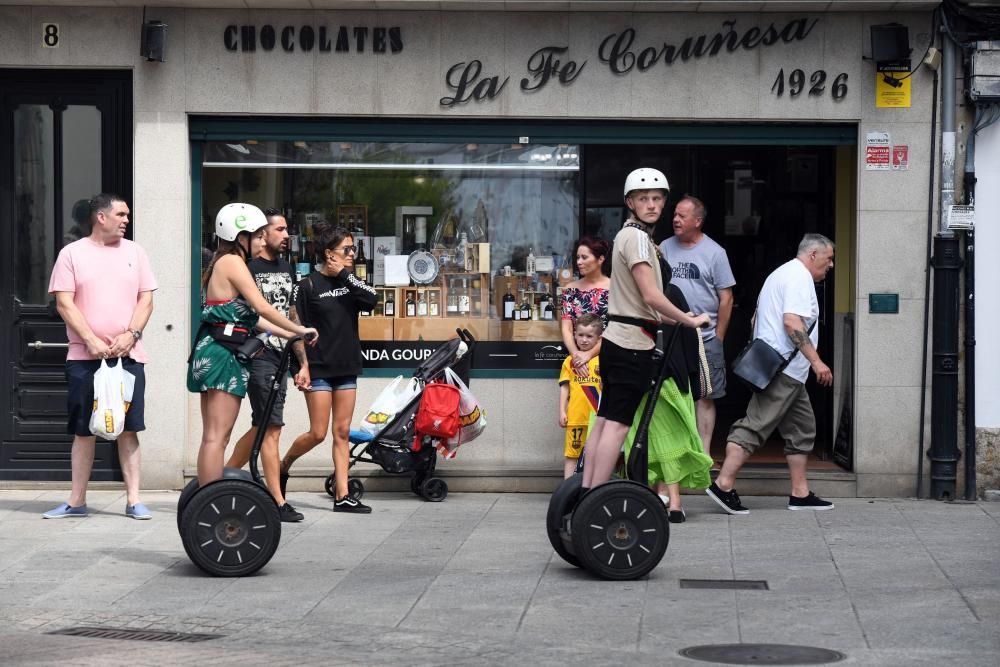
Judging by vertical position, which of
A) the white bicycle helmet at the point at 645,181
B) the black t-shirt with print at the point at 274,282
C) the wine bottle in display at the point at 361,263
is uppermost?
the white bicycle helmet at the point at 645,181

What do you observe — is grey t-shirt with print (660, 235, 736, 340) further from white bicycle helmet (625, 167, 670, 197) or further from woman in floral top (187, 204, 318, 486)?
woman in floral top (187, 204, 318, 486)

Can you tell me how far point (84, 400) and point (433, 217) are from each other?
122 inches

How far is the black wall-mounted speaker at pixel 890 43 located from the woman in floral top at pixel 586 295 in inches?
93.2

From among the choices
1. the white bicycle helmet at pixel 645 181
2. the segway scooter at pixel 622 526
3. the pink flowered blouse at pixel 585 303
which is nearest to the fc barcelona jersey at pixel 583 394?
the pink flowered blouse at pixel 585 303

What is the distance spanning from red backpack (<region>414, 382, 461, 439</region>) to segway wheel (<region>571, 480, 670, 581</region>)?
2.74 m

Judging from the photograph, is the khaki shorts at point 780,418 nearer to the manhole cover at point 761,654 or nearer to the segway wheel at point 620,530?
the segway wheel at point 620,530

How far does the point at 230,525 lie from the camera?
805 centimetres

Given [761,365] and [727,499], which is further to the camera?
[727,499]

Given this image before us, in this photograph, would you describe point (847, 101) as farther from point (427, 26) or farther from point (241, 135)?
point (241, 135)

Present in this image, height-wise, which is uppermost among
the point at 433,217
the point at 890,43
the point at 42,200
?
the point at 890,43

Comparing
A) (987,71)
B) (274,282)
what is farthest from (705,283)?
(274,282)

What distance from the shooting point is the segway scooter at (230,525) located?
314 inches

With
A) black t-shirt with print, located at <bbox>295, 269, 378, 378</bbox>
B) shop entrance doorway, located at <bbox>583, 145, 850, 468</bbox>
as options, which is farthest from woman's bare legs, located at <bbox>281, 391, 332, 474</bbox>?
shop entrance doorway, located at <bbox>583, 145, 850, 468</bbox>

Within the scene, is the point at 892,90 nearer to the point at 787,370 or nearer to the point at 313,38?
the point at 787,370
